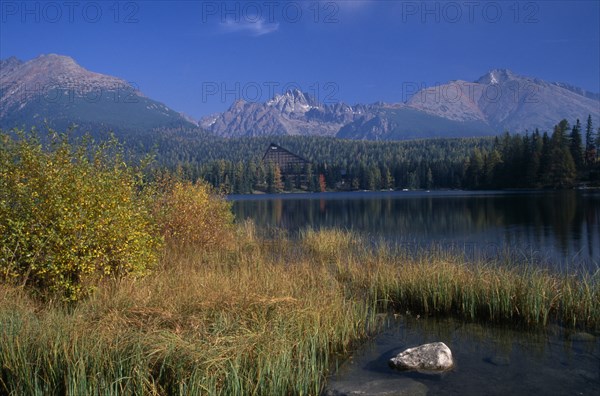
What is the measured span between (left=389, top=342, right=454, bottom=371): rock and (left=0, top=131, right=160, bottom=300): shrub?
6730 mm

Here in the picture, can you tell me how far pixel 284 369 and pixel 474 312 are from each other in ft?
20.8

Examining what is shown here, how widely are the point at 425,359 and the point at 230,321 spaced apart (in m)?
3.73

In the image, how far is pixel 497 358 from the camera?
30.0 ft

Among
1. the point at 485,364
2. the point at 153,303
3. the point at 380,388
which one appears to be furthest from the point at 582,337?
the point at 153,303

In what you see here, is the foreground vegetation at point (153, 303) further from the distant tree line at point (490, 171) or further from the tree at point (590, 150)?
the tree at point (590, 150)

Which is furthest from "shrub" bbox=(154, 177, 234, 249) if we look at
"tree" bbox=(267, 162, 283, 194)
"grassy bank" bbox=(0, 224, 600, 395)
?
"tree" bbox=(267, 162, 283, 194)

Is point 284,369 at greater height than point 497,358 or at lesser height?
greater

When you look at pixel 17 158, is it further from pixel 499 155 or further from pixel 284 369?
pixel 499 155

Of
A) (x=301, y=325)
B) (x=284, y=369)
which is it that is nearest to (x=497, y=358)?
(x=301, y=325)

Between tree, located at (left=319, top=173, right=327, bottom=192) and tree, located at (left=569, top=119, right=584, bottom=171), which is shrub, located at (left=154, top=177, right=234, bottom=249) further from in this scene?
tree, located at (left=319, top=173, right=327, bottom=192)

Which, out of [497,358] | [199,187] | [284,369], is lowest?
[497,358]

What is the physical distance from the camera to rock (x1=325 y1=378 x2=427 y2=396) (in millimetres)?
7684

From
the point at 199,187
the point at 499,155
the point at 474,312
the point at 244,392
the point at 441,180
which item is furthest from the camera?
the point at 441,180

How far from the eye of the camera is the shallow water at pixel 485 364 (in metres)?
7.88
